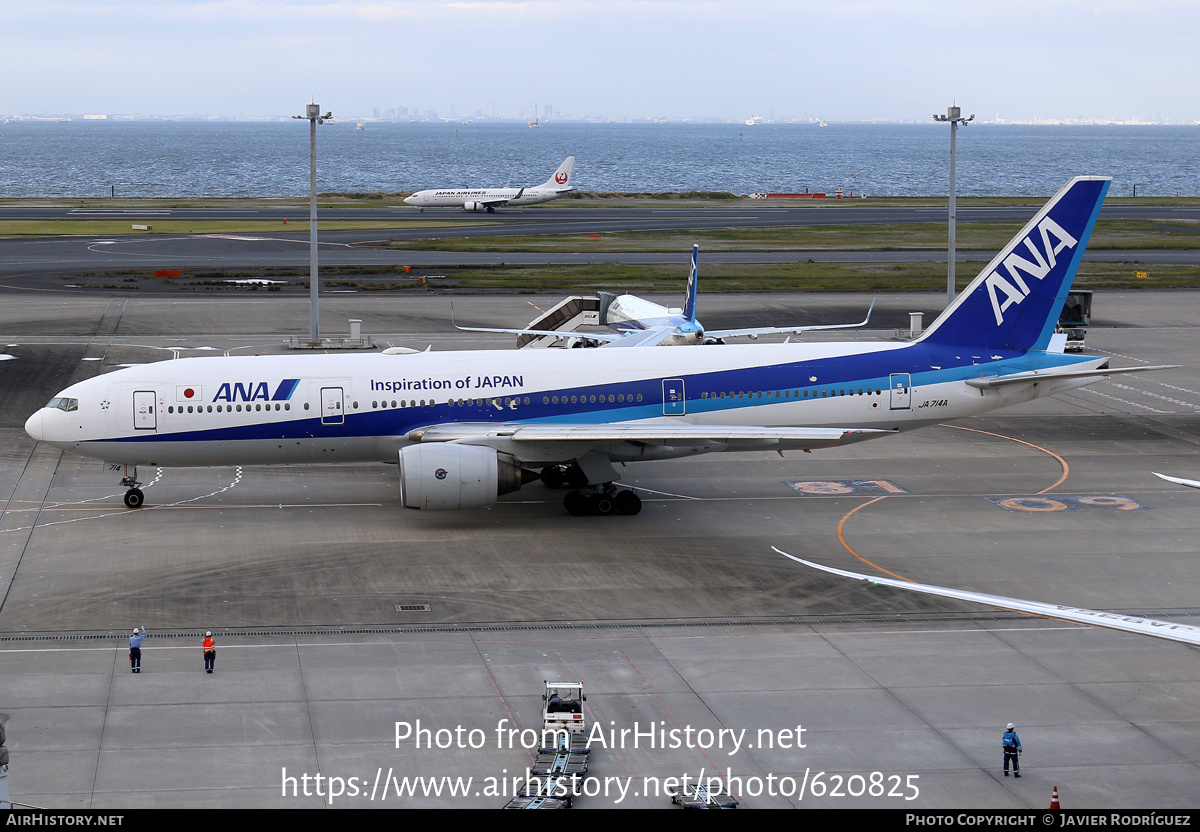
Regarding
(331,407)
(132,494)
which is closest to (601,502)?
(331,407)

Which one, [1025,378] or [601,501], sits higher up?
[1025,378]

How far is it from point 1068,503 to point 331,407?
23.6 m

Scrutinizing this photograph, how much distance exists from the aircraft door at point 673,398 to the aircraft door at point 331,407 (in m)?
9.91

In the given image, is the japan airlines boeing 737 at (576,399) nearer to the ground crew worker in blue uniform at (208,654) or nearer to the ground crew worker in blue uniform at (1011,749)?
the ground crew worker in blue uniform at (208,654)

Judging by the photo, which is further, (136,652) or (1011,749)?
(136,652)

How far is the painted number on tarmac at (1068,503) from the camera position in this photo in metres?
39.5

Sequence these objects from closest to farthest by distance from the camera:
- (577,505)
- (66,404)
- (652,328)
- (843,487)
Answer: (66,404)
(577,505)
(843,487)
(652,328)

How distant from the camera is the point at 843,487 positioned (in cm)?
4225

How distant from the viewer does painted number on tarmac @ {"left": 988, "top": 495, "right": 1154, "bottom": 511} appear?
39.5 m

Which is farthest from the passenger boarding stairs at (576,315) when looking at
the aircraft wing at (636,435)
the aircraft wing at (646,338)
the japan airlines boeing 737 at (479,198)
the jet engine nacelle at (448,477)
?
the japan airlines boeing 737 at (479,198)

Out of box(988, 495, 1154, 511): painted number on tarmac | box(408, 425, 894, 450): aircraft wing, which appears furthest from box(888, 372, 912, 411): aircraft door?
box(988, 495, 1154, 511): painted number on tarmac

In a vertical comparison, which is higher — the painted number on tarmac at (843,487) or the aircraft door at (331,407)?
the aircraft door at (331,407)

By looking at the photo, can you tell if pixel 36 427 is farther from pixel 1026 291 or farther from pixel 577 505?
pixel 1026 291

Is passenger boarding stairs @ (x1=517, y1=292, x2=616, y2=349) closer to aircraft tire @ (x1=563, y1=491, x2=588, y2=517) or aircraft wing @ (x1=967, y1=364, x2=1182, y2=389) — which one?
aircraft tire @ (x1=563, y1=491, x2=588, y2=517)
